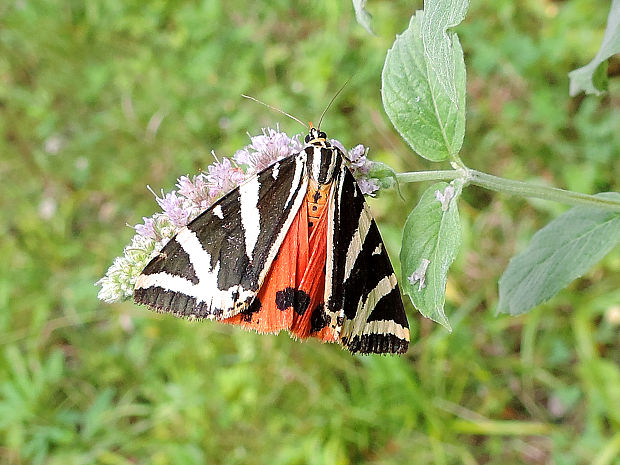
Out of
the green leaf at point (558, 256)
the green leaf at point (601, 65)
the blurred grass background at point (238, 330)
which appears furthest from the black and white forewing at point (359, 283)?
the blurred grass background at point (238, 330)

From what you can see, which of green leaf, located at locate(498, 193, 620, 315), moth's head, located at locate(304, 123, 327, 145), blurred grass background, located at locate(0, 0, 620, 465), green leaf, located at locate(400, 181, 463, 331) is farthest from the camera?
blurred grass background, located at locate(0, 0, 620, 465)

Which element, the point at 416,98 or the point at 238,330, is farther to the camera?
the point at 238,330

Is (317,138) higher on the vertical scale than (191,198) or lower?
higher

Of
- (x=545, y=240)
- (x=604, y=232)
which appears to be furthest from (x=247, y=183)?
(x=604, y=232)

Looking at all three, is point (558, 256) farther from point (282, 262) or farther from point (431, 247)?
point (282, 262)

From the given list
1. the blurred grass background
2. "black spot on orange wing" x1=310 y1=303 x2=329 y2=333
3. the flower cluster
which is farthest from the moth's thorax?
the blurred grass background

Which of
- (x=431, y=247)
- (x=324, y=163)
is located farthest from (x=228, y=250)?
(x=431, y=247)

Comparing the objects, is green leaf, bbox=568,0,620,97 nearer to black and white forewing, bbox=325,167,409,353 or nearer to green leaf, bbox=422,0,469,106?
green leaf, bbox=422,0,469,106

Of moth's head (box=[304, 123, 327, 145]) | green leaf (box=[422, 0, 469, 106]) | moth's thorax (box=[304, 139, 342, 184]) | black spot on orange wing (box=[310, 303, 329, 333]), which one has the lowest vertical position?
black spot on orange wing (box=[310, 303, 329, 333])
